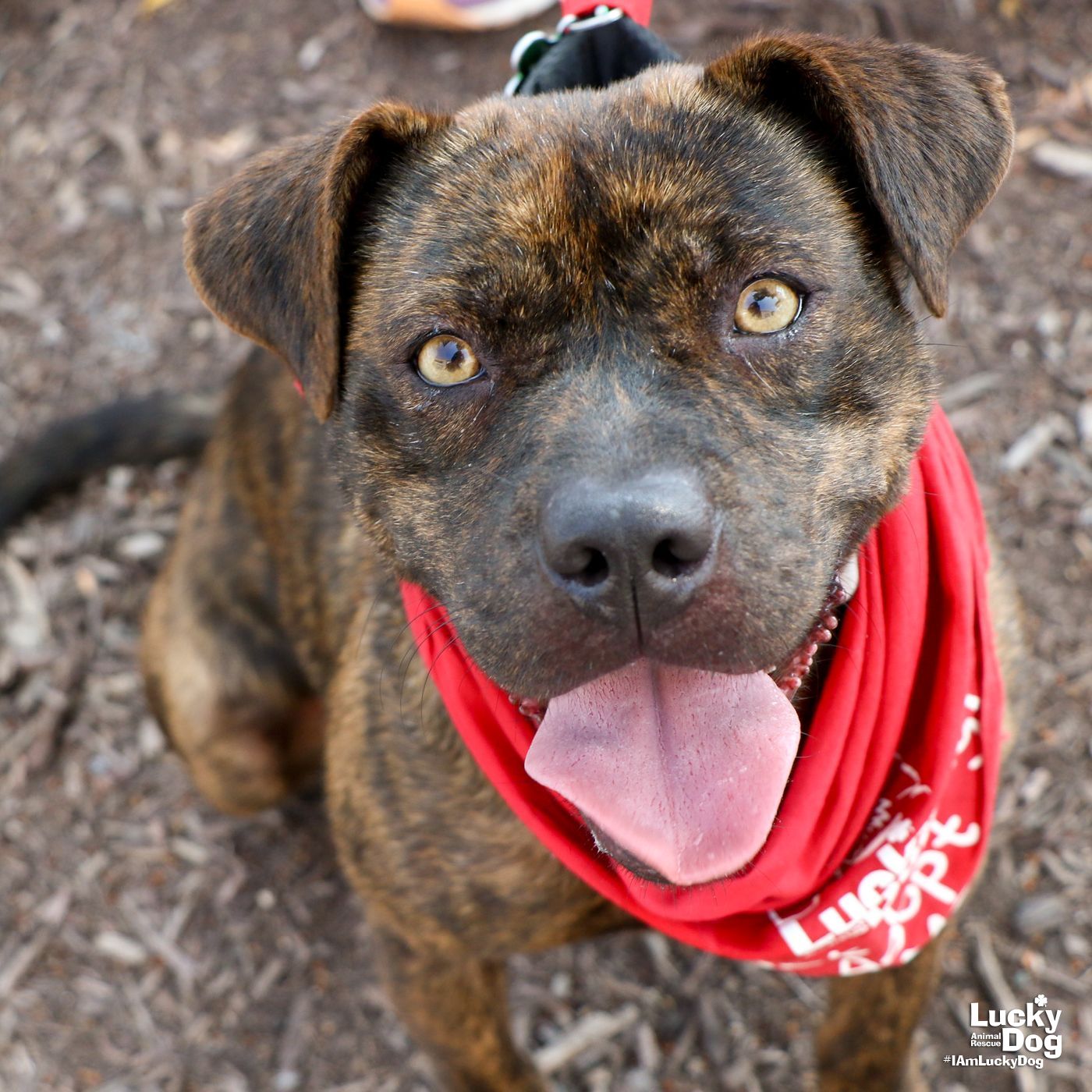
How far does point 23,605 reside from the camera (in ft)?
16.8

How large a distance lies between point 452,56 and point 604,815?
4.33 metres

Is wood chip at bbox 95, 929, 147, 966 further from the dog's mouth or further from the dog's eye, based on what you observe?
the dog's eye

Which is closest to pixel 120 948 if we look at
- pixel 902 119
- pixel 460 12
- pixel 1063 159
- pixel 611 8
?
pixel 611 8

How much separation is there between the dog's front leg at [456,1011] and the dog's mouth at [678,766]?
3.12ft

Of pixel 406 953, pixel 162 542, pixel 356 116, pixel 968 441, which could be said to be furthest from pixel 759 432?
pixel 162 542

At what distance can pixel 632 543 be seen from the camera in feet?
7.11

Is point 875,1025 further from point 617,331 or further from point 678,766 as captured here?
point 617,331

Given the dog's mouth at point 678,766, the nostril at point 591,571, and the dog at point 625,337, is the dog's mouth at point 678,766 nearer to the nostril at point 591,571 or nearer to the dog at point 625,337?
the dog at point 625,337

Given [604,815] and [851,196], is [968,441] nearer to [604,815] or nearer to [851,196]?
[851,196]

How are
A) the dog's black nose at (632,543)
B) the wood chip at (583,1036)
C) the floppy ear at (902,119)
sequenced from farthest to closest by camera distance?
the wood chip at (583,1036) → the floppy ear at (902,119) → the dog's black nose at (632,543)

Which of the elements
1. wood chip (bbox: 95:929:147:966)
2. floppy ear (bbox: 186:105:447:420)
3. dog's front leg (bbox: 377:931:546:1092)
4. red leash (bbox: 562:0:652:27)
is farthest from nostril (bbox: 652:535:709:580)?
wood chip (bbox: 95:929:147:966)

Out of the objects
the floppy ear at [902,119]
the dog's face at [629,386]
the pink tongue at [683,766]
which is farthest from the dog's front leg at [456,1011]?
the floppy ear at [902,119]

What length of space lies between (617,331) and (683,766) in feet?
2.81

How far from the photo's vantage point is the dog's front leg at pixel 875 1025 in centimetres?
343
